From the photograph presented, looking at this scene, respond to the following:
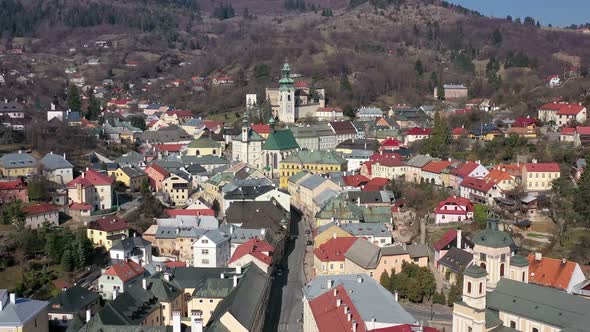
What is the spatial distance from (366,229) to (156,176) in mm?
19866

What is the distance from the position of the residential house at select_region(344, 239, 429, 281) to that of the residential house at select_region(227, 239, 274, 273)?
3.87 m

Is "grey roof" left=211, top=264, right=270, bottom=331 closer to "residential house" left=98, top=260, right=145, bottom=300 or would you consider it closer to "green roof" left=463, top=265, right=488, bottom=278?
"residential house" left=98, top=260, right=145, bottom=300

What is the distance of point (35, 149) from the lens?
54406mm

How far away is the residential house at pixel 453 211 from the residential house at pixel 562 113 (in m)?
18.3

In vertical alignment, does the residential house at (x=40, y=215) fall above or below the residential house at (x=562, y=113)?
below

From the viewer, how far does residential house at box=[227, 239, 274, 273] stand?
33.3 meters

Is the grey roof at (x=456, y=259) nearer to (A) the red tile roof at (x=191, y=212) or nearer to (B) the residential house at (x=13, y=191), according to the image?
(A) the red tile roof at (x=191, y=212)

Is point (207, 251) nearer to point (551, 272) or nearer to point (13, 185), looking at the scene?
point (13, 185)

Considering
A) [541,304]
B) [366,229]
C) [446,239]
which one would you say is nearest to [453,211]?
[446,239]

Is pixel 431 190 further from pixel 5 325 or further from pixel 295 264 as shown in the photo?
pixel 5 325

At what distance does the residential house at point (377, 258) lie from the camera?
110ft

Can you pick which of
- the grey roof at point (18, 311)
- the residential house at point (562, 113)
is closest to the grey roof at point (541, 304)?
the grey roof at point (18, 311)

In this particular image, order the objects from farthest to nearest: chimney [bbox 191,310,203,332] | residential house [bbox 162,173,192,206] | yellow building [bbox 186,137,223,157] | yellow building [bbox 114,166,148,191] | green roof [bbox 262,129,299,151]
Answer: yellow building [bbox 186,137,223,157] → green roof [bbox 262,129,299,151] → yellow building [bbox 114,166,148,191] → residential house [bbox 162,173,192,206] → chimney [bbox 191,310,203,332]

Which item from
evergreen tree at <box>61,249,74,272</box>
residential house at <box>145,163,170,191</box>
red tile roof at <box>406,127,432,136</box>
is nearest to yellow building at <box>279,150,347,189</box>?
red tile roof at <box>406,127,432,136</box>
